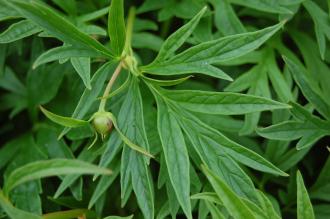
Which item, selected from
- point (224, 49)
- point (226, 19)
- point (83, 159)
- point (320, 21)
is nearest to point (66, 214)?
point (83, 159)

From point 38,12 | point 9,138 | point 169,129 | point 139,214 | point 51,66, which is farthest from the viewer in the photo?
point 9,138

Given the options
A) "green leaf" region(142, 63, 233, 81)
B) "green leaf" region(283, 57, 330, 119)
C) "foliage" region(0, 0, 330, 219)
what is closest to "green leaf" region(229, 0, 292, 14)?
"foliage" region(0, 0, 330, 219)

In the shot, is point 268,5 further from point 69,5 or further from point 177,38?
point 69,5

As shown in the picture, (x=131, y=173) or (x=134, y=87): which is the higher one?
(x=134, y=87)

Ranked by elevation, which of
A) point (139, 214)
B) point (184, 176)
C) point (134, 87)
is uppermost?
point (134, 87)

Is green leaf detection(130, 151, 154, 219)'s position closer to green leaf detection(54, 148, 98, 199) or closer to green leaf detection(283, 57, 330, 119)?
green leaf detection(54, 148, 98, 199)

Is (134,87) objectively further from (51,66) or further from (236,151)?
(51,66)

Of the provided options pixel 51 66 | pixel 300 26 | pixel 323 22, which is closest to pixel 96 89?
pixel 51 66

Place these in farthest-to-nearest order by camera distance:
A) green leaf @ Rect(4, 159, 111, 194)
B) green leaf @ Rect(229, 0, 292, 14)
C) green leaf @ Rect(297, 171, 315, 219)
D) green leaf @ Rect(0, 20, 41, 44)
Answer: green leaf @ Rect(229, 0, 292, 14)
green leaf @ Rect(0, 20, 41, 44)
green leaf @ Rect(297, 171, 315, 219)
green leaf @ Rect(4, 159, 111, 194)
